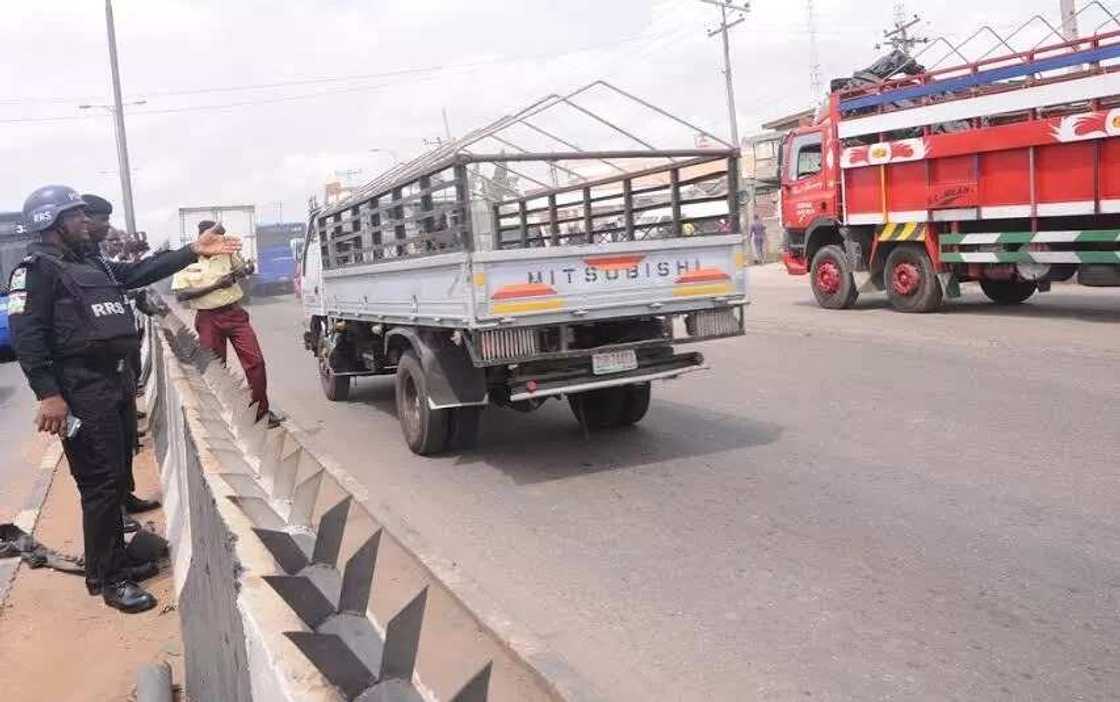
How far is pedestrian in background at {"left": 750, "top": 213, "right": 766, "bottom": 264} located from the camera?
31441 millimetres

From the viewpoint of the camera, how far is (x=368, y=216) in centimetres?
743

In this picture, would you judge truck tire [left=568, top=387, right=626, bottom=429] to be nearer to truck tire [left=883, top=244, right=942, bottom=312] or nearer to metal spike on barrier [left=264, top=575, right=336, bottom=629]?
metal spike on barrier [left=264, top=575, right=336, bottom=629]

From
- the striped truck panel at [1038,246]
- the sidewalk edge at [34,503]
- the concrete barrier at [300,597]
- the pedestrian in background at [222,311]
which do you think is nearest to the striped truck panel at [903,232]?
the striped truck panel at [1038,246]

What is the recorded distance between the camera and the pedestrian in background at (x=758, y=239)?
31441 mm

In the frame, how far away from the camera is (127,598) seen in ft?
14.0

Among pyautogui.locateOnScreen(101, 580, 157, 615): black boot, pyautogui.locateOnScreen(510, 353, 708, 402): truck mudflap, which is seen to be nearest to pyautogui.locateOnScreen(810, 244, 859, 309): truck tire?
pyautogui.locateOnScreen(510, 353, 708, 402): truck mudflap

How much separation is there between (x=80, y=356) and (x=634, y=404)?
397 centimetres

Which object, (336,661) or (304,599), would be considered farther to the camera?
(304,599)

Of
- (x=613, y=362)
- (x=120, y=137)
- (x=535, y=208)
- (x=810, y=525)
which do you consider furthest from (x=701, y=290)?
(x=120, y=137)

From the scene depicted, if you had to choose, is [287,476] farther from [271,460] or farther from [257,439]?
[257,439]

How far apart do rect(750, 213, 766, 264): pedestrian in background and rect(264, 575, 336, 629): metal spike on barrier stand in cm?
3077

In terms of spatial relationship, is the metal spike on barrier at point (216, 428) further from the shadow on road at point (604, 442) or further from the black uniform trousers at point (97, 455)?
the shadow on road at point (604, 442)

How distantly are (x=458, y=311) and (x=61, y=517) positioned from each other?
293 cm

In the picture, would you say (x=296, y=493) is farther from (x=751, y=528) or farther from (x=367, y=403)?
(x=367, y=403)
